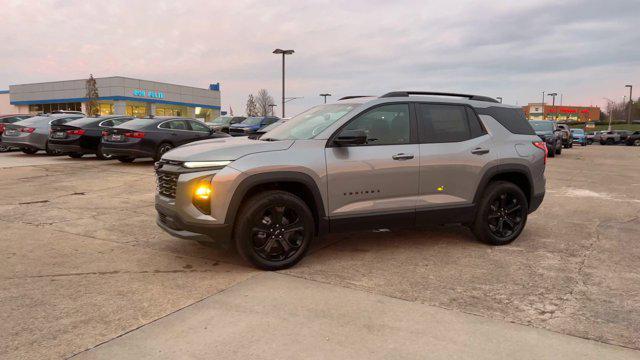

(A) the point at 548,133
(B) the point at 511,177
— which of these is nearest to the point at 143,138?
(B) the point at 511,177

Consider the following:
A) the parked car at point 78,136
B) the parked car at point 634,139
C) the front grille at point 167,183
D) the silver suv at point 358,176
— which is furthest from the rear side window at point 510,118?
the parked car at point 634,139

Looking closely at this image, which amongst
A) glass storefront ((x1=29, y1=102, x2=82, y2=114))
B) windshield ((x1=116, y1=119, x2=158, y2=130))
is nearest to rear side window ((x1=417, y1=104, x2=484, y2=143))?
windshield ((x1=116, y1=119, x2=158, y2=130))

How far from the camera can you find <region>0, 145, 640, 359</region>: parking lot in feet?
10.2

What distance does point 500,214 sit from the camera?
5.67 m

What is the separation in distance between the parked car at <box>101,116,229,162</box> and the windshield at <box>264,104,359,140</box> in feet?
27.7

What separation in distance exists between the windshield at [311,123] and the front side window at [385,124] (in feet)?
0.65

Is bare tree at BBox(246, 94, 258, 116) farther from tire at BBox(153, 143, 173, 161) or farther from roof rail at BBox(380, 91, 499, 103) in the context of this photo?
roof rail at BBox(380, 91, 499, 103)

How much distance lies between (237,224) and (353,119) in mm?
1621

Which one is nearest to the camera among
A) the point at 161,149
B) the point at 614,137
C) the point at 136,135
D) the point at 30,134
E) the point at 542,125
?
the point at 136,135

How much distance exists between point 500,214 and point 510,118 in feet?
4.10

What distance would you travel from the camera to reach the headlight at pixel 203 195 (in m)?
4.29

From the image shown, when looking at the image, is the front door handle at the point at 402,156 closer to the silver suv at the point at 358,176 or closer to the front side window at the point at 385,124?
the silver suv at the point at 358,176

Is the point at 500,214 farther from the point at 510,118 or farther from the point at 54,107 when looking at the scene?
the point at 54,107

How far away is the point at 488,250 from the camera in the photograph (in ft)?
17.9
